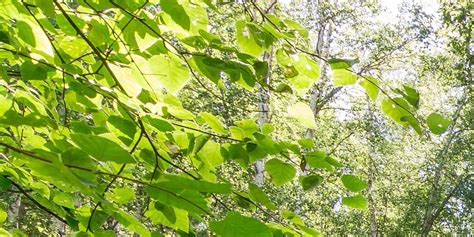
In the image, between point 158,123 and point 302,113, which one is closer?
point 158,123

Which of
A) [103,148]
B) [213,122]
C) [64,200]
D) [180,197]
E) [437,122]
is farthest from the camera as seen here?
[64,200]

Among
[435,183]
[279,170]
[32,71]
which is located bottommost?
[32,71]

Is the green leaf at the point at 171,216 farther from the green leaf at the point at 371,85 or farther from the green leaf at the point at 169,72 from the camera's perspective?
the green leaf at the point at 371,85

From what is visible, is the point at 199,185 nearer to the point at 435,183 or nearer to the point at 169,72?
the point at 169,72

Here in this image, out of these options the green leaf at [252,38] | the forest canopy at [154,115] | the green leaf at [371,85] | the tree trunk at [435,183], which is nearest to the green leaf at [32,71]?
the forest canopy at [154,115]

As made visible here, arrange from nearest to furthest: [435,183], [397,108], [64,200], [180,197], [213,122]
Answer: [180,197]
[397,108]
[213,122]
[64,200]
[435,183]

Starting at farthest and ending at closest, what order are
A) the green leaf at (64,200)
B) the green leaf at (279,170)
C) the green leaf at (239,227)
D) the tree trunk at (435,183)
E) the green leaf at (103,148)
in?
the tree trunk at (435,183)
the green leaf at (64,200)
the green leaf at (279,170)
the green leaf at (239,227)
the green leaf at (103,148)

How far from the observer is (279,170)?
4.00ft

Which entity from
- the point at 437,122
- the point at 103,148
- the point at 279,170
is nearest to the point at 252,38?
the point at 279,170

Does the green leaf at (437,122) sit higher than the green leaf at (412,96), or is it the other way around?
the green leaf at (412,96)

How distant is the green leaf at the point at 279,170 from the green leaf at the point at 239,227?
395 mm

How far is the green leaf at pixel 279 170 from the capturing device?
3.98 feet

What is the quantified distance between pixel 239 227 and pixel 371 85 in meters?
0.52

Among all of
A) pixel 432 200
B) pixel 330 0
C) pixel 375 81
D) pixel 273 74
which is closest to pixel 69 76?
pixel 375 81
